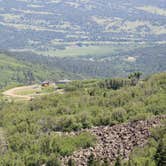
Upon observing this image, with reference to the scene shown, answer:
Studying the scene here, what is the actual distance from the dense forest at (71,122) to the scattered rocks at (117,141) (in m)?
1.41

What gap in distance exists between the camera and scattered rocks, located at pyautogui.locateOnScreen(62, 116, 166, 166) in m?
85.6

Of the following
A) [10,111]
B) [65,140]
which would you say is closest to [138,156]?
[65,140]

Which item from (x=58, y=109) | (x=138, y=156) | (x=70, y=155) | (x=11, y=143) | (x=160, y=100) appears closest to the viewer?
(x=138, y=156)

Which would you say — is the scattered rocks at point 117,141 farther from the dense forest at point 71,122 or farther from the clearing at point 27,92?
→ the clearing at point 27,92

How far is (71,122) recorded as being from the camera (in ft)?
337

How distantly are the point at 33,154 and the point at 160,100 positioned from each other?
28788 mm

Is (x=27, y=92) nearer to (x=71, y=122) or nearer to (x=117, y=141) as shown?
(x=71, y=122)

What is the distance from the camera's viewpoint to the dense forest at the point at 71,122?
86.1 meters

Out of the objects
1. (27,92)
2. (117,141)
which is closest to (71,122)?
(117,141)

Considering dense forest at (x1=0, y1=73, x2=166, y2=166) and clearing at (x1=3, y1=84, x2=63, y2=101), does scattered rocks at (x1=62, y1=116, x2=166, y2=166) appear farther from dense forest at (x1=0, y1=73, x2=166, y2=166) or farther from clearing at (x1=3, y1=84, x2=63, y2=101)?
clearing at (x1=3, y1=84, x2=63, y2=101)

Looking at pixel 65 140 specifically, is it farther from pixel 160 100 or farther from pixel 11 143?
pixel 160 100

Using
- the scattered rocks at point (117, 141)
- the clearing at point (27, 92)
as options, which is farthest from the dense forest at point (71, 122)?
the clearing at point (27, 92)

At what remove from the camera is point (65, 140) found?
9381cm

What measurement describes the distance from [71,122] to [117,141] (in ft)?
55.6
